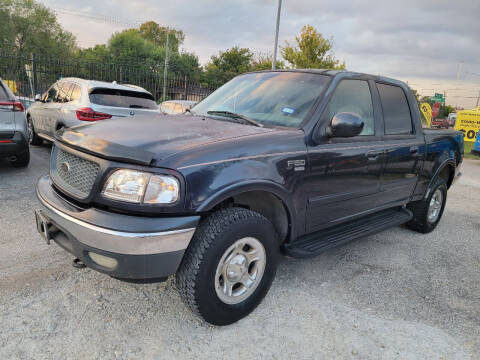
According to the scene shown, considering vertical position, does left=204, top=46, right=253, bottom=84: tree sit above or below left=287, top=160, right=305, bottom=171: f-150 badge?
above

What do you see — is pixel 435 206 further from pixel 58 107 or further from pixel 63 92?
pixel 63 92

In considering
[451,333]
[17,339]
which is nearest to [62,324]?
[17,339]

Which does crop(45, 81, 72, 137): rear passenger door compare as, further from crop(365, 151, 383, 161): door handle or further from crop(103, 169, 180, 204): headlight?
crop(365, 151, 383, 161): door handle

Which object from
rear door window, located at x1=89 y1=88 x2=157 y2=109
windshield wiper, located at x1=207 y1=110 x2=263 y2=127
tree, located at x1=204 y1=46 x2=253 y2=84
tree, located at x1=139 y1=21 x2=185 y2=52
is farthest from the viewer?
tree, located at x1=139 y1=21 x2=185 y2=52

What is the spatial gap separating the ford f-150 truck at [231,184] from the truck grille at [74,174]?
1 cm

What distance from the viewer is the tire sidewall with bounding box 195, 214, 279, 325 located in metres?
2.17

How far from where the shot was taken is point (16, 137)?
18.2ft

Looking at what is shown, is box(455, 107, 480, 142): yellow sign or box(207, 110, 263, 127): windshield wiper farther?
box(455, 107, 480, 142): yellow sign

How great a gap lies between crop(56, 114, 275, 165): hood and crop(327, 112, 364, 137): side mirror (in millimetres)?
523

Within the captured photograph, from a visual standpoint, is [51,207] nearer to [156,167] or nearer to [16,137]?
[156,167]

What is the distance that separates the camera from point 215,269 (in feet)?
7.26

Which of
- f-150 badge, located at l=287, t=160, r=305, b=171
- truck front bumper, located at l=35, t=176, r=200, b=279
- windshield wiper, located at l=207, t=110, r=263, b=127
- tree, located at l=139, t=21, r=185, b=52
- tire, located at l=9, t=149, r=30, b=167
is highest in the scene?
tree, located at l=139, t=21, r=185, b=52

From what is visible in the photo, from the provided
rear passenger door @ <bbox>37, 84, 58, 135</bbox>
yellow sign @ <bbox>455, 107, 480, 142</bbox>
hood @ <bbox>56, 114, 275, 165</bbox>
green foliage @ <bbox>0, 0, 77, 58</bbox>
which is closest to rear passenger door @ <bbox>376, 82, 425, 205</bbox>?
hood @ <bbox>56, 114, 275, 165</bbox>

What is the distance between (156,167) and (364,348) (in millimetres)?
1769
